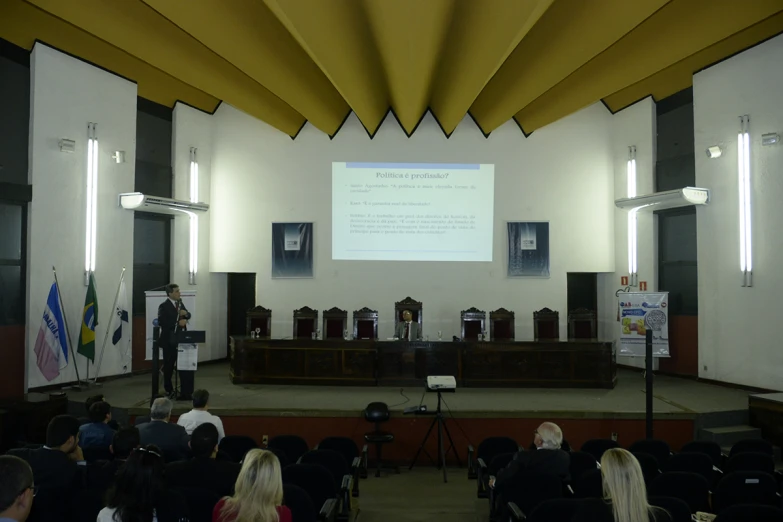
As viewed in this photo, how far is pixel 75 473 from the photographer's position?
A: 332 cm

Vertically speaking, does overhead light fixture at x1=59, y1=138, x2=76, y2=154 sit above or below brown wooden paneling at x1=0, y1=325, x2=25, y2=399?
above

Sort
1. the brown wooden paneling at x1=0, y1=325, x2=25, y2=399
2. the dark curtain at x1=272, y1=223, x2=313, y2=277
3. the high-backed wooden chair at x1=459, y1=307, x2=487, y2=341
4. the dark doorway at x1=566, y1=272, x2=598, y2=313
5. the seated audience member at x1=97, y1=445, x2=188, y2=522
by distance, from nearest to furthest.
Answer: the seated audience member at x1=97, y1=445, x2=188, y2=522, the brown wooden paneling at x1=0, y1=325, x2=25, y2=399, the high-backed wooden chair at x1=459, y1=307, x2=487, y2=341, the dark curtain at x1=272, y1=223, x2=313, y2=277, the dark doorway at x1=566, y1=272, x2=598, y2=313

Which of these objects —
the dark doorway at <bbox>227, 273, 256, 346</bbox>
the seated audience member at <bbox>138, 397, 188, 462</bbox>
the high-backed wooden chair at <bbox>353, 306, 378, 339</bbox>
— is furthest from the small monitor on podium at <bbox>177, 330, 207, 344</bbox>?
the dark doorway at <bbox>227, 273, 256, 346</bbox>

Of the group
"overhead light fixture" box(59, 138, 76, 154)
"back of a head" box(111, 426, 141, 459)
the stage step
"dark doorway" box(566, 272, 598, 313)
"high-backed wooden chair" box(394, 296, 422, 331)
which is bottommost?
the stage step

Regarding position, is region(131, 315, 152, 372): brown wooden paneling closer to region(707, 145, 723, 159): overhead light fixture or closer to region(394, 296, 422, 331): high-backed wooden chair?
region(394, 296, 422, 331): high-backed wooden chair

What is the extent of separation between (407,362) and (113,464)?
18.7 ft

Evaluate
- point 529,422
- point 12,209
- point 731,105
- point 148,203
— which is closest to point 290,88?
point 148,203

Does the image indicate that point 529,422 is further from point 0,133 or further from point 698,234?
point 0,133

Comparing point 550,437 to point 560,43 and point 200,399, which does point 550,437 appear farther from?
point 560,43

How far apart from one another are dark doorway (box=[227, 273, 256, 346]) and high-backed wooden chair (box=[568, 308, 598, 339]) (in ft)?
19.9

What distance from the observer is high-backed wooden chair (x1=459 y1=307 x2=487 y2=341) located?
34.4 feet

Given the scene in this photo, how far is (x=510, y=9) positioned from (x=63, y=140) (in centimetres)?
638

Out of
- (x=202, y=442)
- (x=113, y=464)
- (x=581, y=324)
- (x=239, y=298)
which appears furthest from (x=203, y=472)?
(x=239, y=298)

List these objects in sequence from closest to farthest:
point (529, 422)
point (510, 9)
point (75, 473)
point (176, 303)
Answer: point (75, 473) < point (510, 9) < point (529, 422) < point (176, 303)
